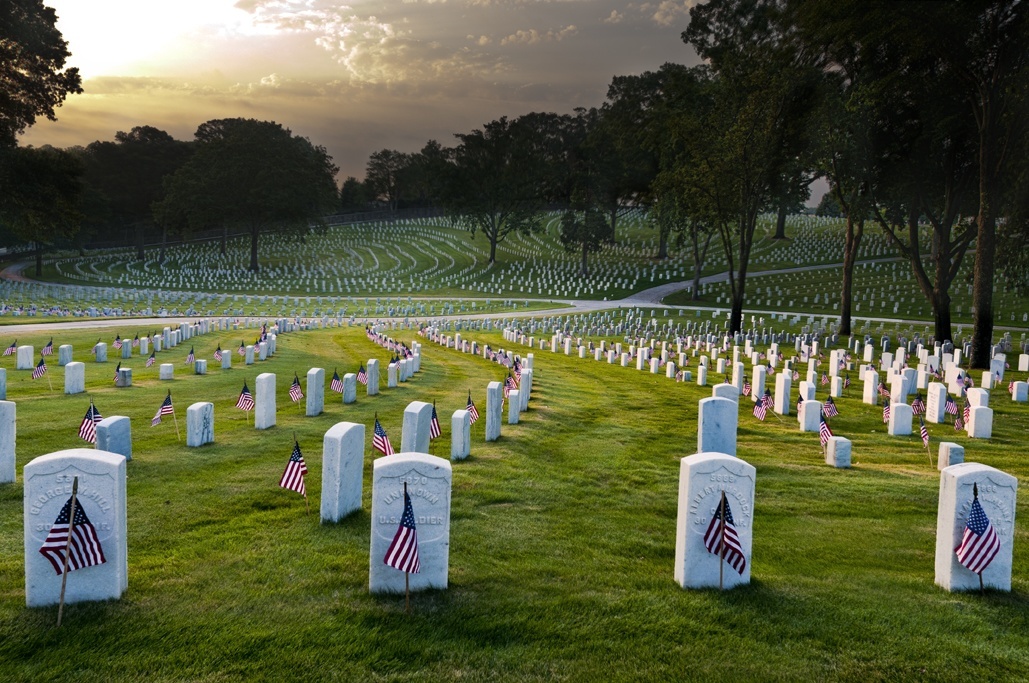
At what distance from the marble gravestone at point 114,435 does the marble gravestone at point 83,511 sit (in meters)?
4.14

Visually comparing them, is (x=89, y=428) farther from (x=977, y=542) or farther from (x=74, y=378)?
(x=977, y=542)

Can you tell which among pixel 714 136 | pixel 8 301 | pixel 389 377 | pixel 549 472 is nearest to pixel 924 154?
pixel 714 136

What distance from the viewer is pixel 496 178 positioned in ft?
268

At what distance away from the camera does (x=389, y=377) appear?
18.3m

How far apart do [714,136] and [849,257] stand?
9.48 metres

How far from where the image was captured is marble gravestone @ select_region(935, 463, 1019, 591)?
20.4ft

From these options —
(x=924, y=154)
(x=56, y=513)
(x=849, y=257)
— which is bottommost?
(x=56, y=513)

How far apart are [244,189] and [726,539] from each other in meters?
82.3

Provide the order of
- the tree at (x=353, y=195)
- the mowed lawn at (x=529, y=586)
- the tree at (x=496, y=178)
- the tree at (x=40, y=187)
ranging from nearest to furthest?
the mowed lawn at (x=529, y=586) < the tree at (x=40, y=187) < the tree at (x=496, y=178) < the tree at (x=353, y=195)

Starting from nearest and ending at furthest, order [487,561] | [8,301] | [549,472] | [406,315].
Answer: [487,561] → [549,472] → [8,301] → [406,315]

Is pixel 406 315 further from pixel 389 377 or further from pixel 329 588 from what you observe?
→ pixel 329 588

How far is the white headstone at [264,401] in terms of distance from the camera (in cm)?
1262

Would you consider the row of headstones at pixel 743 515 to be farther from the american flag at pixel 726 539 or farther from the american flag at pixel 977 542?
the american flag at pixel 977 542

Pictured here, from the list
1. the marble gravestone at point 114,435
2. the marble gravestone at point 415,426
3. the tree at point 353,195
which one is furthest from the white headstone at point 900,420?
the tree at point 353,195
